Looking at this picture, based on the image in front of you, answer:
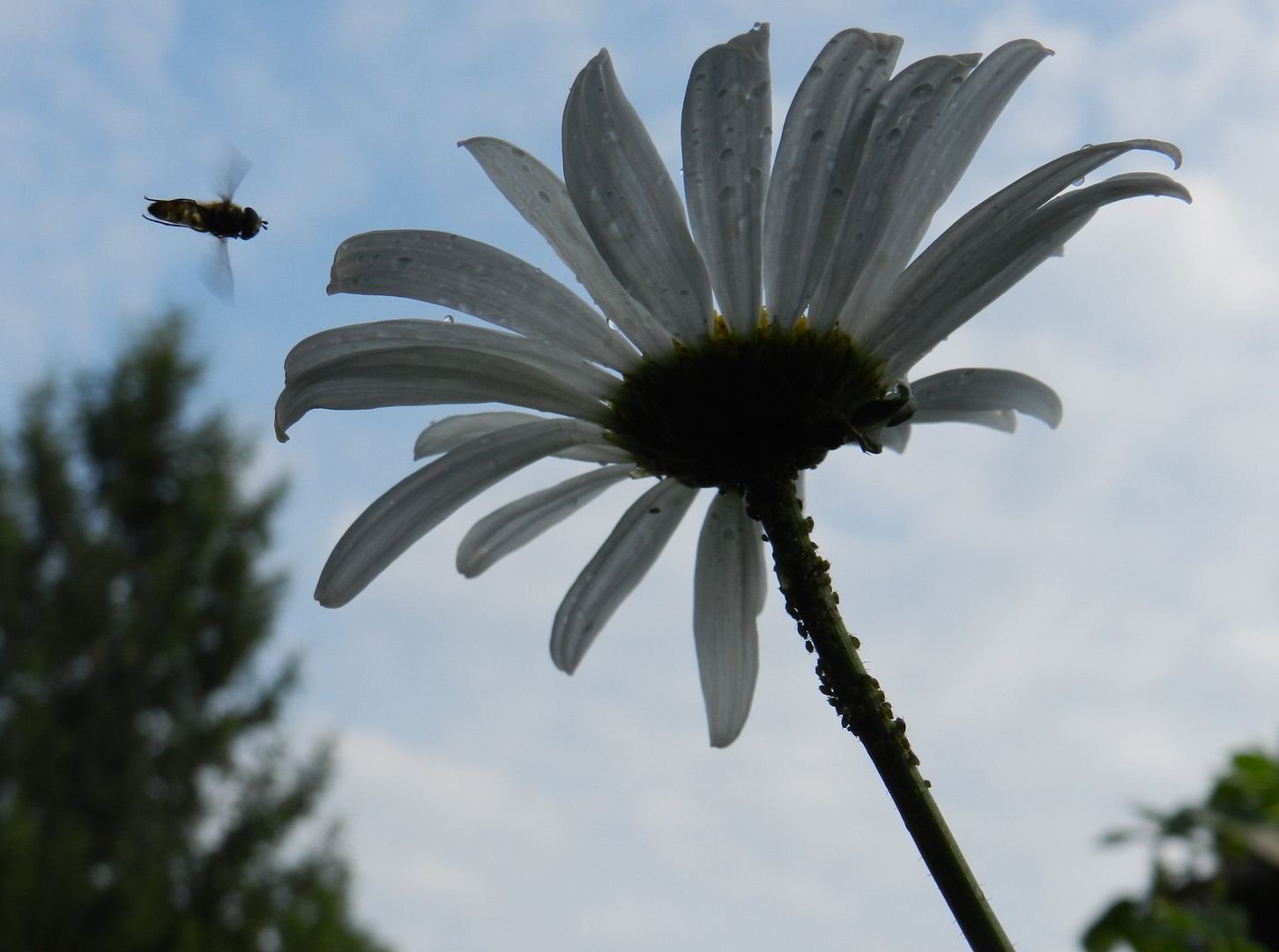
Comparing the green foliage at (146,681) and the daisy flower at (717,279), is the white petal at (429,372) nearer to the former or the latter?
the daisy flower at (717,279)

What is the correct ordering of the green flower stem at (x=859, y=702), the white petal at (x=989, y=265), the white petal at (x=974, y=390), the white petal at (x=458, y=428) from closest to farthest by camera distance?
the green flower stem at (x=859, y=702) → the white petal at (x=989, y=265) → the white petal at (x=974, y=390) → the white petal at (x=458, y=428)

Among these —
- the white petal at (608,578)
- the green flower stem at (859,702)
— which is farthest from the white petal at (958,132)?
the white petal at (608,578)

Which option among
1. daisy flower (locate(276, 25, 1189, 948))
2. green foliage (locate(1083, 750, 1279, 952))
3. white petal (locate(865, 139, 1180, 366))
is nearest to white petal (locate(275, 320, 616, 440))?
daisy flower (locate(276, 25, 1189, 948))

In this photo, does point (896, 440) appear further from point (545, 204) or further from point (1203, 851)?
point (1203, 851)

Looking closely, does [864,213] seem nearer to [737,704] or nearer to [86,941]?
[737,704]

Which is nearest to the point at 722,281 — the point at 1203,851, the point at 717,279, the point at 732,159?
the point at 717,279

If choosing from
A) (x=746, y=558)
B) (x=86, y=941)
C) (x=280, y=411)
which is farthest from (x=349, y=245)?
(x=86, y=941)
